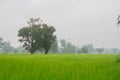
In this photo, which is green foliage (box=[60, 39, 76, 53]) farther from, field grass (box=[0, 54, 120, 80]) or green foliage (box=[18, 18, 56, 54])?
field grass (box=[0, 54, 120, 80])

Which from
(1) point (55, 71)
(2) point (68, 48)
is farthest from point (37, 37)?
(2) point (68, 48)

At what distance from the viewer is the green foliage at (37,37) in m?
55.0

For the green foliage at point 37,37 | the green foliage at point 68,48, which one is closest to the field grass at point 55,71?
the green foliage at point 37,37

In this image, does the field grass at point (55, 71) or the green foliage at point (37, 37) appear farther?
the green foliage at point (37, 37)

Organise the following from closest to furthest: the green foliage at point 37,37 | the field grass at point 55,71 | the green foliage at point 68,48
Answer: the field grass at point 55,71
the green foliage at point 37,37
the green foliage at point 68,48

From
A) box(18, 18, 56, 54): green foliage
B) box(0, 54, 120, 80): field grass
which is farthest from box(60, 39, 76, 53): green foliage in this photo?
box(0, 54, 120, 80): field grass

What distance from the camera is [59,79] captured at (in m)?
6.49

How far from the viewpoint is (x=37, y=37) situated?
182ft

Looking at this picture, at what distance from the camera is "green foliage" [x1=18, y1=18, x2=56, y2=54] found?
55.0m

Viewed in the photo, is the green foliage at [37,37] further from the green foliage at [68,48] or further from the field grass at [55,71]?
the green foliage at [68,48]

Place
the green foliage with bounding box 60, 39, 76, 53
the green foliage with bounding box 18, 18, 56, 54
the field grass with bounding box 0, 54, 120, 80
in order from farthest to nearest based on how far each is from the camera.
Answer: the green foliage with bounding box 60, 39, 76, 53
the green foliage with bounding box 18, 18, 56, 54
the field grass with bounding box 0, 54, 120, 80

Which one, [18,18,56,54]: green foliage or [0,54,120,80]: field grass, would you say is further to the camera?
[18,18,56,54]: green foliage

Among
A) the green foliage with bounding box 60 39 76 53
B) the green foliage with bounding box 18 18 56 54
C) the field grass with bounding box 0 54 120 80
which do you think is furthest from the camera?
the green foliage with bounding box 60 39 76 53

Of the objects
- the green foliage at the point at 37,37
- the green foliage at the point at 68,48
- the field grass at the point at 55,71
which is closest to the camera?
the field grass at the point at 55,71
